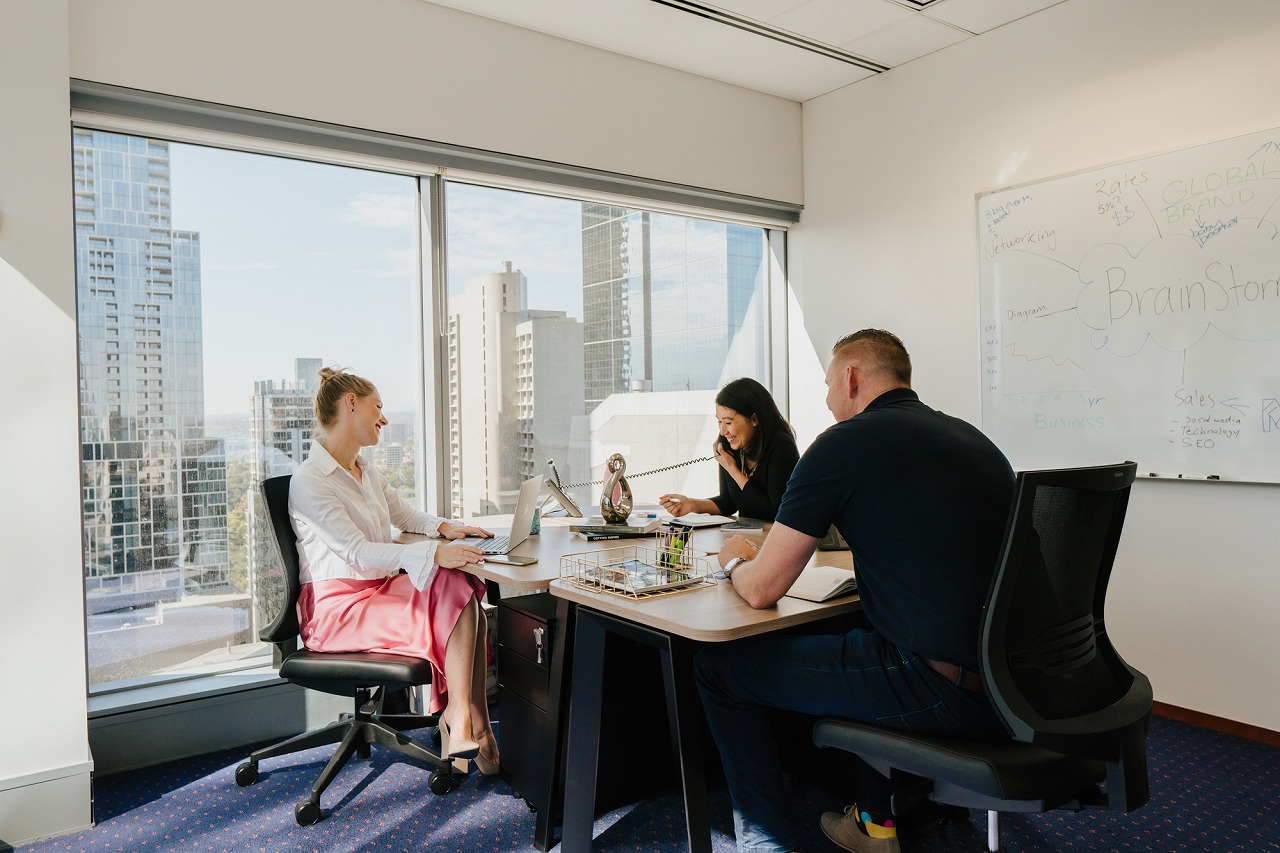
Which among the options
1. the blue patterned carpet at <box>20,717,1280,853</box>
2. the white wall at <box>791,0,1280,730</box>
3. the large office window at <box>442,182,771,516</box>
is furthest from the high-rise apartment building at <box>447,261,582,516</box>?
the white wall at <box>791,0,1280,730</box>

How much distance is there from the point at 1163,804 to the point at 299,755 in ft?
8.96

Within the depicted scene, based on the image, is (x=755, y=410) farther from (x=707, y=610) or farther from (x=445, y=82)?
(x=445, y=82)

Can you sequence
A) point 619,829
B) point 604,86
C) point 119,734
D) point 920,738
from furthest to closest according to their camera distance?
point 604,86
point 119,734
point 619,829
point 920,738

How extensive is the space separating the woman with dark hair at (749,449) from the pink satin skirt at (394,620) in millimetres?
1064

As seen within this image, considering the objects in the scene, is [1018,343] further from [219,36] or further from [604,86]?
[219,36]

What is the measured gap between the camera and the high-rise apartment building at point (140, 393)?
9.37 feet

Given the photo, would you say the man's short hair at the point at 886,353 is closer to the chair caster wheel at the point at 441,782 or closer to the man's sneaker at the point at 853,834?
the man's sneaker at the point at 853,834

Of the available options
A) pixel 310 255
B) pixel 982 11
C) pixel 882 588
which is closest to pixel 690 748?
pixel 882 588

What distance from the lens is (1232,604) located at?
3.06m

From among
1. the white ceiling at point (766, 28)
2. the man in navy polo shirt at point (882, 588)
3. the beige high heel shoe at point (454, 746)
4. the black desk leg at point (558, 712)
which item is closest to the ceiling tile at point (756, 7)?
the white ceiling at point (766, 28)

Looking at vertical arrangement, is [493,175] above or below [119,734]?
above

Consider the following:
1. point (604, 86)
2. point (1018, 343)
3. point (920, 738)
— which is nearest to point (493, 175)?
point (604, 86)

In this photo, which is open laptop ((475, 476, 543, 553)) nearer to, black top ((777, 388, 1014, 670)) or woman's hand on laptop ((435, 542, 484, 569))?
woman's hand on laptop ((435, 542, 484, 569))

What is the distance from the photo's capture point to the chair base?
2.58 m
